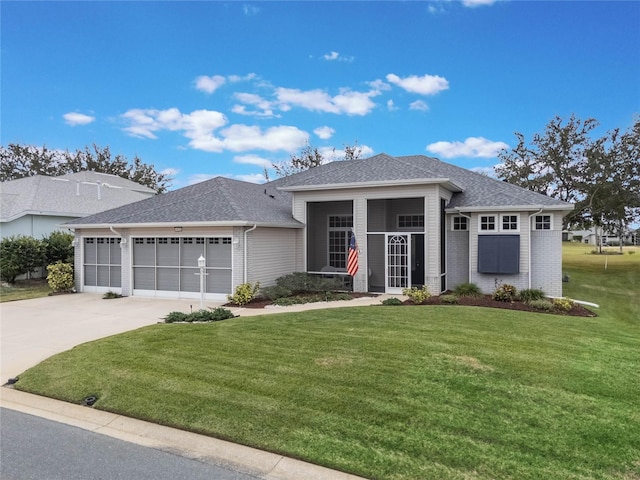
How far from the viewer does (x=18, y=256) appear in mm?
18297

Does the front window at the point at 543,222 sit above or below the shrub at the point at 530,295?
above

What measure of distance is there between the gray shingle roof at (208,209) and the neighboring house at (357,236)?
0.23 feet

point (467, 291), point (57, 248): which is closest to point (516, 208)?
point (467, 291)

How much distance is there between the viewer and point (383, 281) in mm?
16312

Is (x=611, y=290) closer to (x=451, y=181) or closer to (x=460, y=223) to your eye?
(x=460, y=223)

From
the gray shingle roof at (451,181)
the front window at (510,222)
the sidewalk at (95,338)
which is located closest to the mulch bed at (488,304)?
the sidewalk at (95,338)

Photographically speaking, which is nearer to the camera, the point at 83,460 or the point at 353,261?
the point at 83,460

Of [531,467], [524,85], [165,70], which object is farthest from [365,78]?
[531,467]

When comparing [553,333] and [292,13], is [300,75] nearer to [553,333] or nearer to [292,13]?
[292,13]

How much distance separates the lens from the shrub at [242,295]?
1285cm

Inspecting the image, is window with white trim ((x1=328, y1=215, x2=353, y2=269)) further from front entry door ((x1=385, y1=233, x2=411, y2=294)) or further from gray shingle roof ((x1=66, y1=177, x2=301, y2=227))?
front entry door ((x1=385, y1=233, x2=411, y2=294))

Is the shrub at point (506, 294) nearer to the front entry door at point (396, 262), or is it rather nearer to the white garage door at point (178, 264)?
the front entry door at point (396, 262)

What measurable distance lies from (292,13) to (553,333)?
13.3 m

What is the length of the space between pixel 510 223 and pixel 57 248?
1992 centimetres
